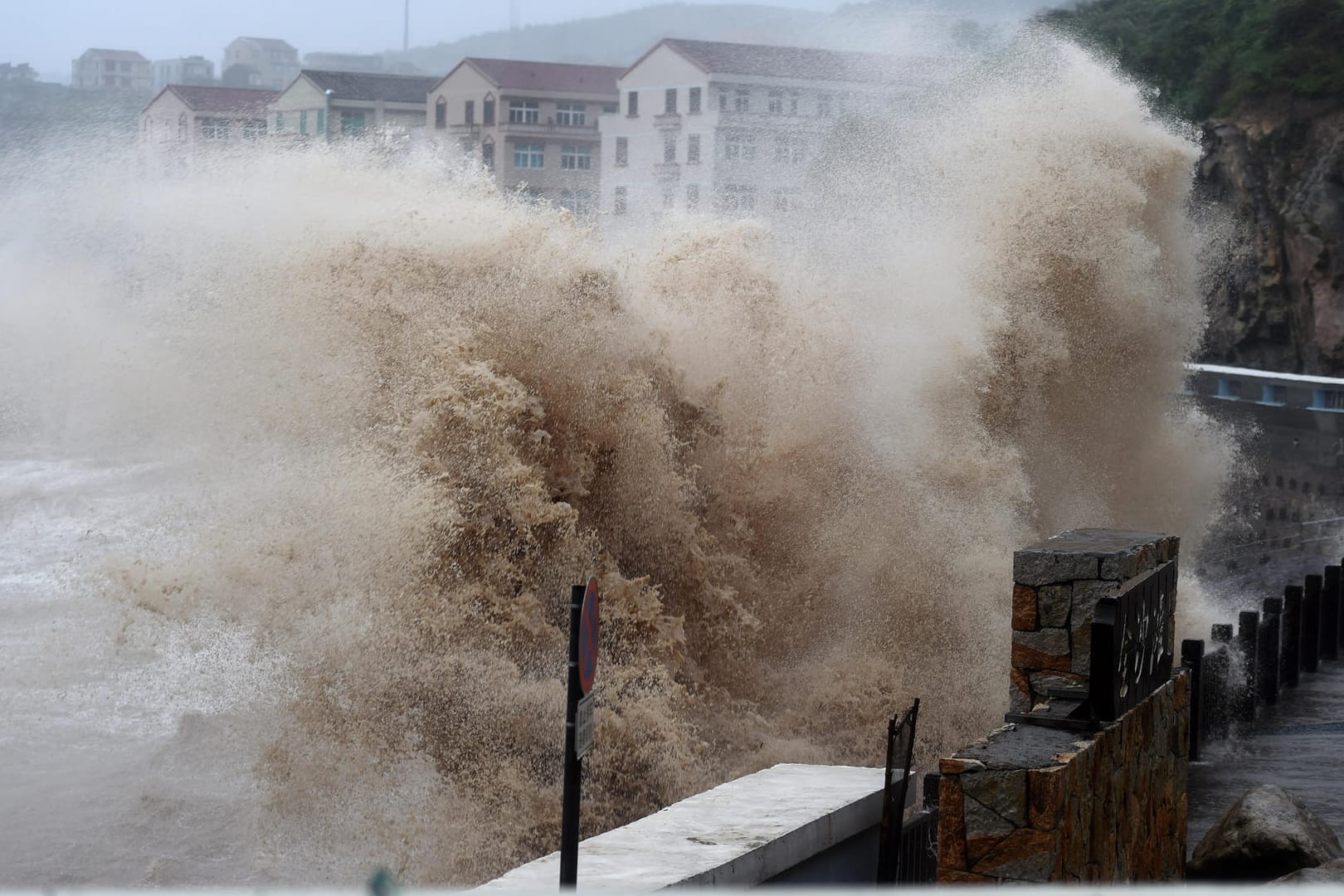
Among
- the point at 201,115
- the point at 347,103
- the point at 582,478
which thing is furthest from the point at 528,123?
the point at 582,478

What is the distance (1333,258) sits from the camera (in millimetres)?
33531

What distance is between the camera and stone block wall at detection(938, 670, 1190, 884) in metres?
4.68

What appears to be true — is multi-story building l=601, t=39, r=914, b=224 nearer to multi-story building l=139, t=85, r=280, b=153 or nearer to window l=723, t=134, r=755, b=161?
window l=723, t=134, r=755, b=161

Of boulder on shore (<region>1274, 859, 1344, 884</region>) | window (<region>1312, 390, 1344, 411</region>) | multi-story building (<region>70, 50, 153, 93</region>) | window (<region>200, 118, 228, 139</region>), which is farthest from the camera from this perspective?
multi-story building (<region>70, 50, 153, 93</region>)

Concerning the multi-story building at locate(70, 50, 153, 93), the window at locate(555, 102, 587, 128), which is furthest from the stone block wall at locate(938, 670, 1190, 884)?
the multi-story building at locate(70, 50, 153, 93)

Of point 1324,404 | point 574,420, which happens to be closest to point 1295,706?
point 574,420

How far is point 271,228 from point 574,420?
141 inches

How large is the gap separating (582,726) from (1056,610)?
2109 mm

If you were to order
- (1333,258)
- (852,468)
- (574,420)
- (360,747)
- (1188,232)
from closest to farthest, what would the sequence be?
(360,747)
(574,420)
(852,468)
(1188,232)
(1333,258)

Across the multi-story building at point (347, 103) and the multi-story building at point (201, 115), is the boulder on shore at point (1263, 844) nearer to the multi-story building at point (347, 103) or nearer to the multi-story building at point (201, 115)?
the multi-story building at point (201, 115)

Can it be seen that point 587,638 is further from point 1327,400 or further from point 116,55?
point 116,55

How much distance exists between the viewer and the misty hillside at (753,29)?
63438mm

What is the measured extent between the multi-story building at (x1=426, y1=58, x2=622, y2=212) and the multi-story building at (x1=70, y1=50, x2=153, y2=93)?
2386 cm

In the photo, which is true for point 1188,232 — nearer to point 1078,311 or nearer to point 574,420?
point 1078,311
